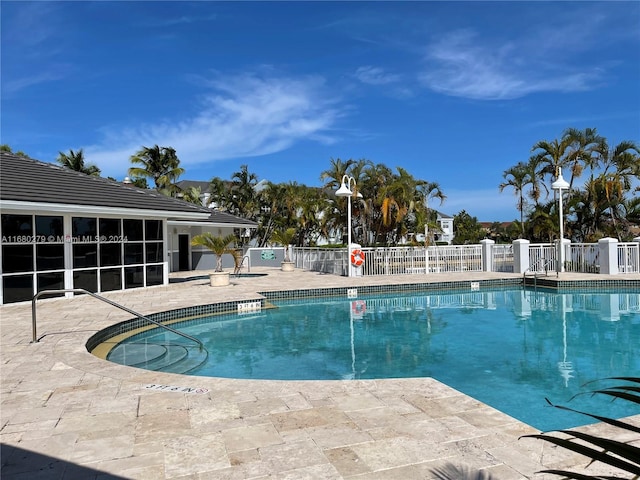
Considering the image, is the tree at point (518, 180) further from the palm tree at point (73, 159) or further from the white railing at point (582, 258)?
the palm tree at point (73, 159)

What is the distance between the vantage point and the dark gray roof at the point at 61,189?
34.7 feet

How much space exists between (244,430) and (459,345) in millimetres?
5381

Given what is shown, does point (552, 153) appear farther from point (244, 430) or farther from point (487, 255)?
point (244, 430)

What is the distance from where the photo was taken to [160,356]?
Answer: 7078 millimetres

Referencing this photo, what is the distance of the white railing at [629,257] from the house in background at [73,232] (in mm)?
15639

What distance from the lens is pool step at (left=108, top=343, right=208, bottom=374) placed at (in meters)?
6.59

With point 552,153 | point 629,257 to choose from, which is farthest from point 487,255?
point 552,153

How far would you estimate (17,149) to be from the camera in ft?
96.3

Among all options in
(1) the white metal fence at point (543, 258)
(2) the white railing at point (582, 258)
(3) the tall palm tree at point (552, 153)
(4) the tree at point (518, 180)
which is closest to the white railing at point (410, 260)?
(1) the white metal fence at point (543, 258)

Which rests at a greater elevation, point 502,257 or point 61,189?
point 61,189

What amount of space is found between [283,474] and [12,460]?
1967 millimetres

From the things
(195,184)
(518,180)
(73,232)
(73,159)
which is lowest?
(73,232)

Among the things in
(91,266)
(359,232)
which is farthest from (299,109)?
(91,266)

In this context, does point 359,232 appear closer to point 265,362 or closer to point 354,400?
point 265,362
